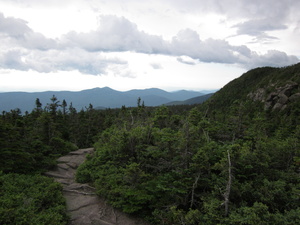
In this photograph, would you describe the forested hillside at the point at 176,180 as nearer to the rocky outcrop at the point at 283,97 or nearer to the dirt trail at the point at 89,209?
the dirt trail at the point at 89,209

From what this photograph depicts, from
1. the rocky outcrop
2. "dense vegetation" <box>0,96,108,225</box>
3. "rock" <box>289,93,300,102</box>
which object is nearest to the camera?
"dense vegetation" <box>0,96,108,225</box>

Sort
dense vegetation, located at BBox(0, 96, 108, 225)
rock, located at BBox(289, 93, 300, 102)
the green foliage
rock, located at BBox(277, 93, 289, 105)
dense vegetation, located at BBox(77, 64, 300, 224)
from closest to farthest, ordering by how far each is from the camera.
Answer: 1. the green foliage
2. dense vegetation, located at BBox(0, 96, 108, 225)
3. dense vegetation, located at BBox(77, 64, 300, 224)
4. rock, located at BBox(289, 93, 300, 102)
5. rock, located at BBox(277, 93, 289, 105)

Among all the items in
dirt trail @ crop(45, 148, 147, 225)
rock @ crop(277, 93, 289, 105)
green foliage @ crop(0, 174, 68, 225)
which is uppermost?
rock @ crop(277, 93, 289, 105)

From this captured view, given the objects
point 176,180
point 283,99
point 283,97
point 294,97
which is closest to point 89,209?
point 176,180

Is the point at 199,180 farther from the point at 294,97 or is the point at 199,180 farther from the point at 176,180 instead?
the point at 294,97

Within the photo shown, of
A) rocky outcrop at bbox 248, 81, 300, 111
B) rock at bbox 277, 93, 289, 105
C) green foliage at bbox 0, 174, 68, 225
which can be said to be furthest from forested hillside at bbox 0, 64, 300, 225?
rock at bbox 277, 93, 289, 105

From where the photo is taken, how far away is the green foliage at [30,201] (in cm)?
1098

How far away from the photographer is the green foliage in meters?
11.0

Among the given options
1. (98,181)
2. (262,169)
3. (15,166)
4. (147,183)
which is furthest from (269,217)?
(15,166)

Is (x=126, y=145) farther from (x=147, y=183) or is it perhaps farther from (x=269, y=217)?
(x=269, y=217)

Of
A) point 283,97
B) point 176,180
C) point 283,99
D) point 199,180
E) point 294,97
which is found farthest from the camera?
point 283,97

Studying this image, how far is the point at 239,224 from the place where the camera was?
10375 millimetres

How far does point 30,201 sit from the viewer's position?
13109 mm

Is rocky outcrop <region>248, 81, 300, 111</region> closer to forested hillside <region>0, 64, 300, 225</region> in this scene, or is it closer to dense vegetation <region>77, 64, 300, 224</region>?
forested hillside <region>0, 64, 300, 225</region>
